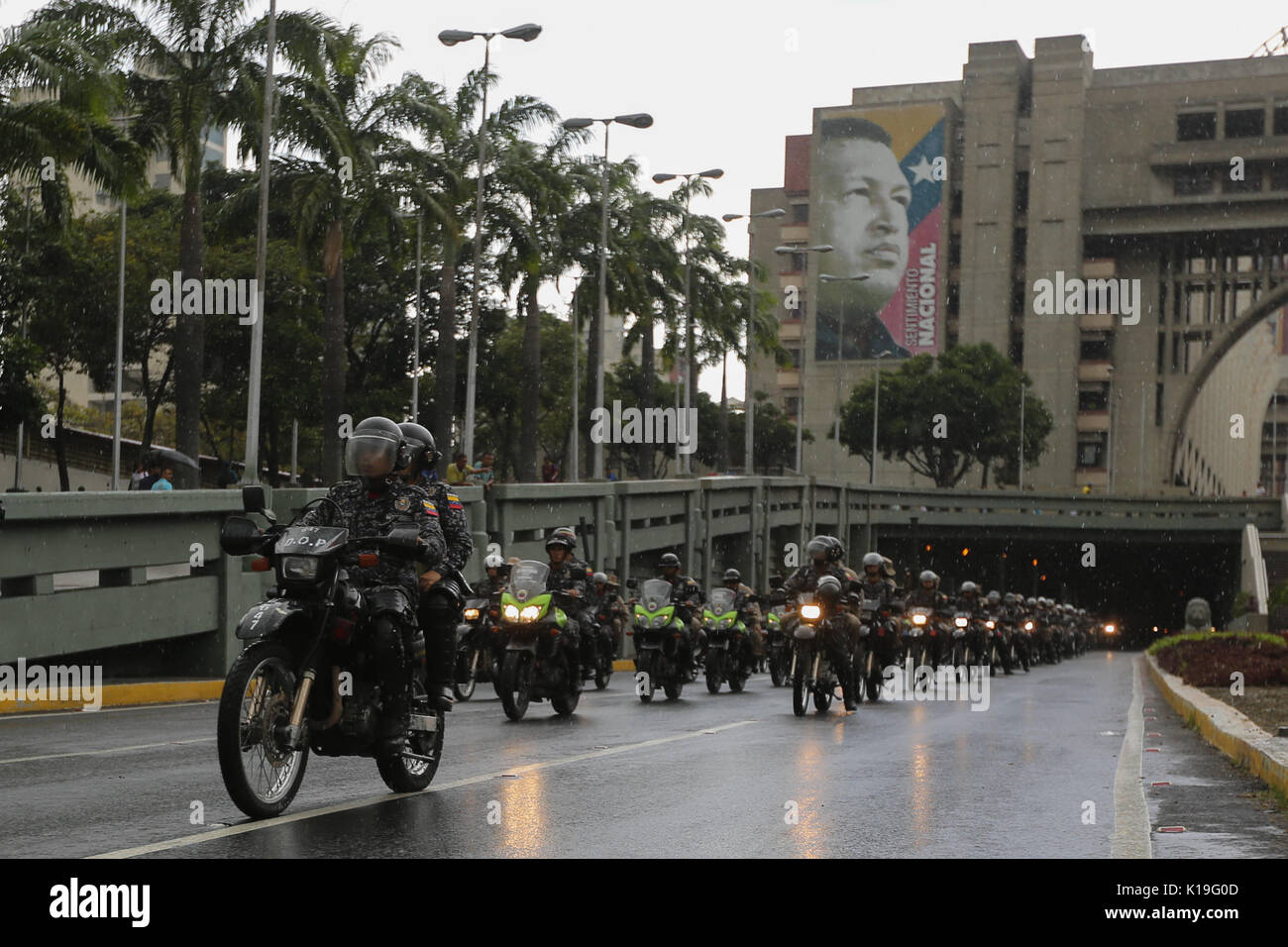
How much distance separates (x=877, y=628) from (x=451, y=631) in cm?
1108

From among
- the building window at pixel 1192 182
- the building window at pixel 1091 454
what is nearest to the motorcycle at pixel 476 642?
the building window at pixel 1091 454

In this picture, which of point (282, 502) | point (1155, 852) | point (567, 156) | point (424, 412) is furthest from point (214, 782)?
point (424, 412)

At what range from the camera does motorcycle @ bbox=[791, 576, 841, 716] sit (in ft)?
50.4

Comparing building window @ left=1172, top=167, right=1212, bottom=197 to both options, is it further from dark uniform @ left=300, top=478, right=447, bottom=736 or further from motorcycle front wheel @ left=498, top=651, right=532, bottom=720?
dark uniform @ left=300, top=478, right=447, bottom=736

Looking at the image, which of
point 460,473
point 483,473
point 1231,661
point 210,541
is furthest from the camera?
point 460,473

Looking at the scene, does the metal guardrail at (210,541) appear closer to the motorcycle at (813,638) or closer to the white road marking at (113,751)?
the white road marking at (113,751)

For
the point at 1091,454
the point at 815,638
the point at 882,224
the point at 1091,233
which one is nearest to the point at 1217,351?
the point at 1091,454

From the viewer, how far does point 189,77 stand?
34531 mm

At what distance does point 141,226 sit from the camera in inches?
2063

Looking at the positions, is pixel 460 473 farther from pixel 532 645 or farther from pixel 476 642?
pixel 532 645

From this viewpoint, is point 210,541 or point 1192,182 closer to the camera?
point 210,541

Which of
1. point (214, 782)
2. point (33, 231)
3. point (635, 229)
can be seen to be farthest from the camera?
point (635, 229)

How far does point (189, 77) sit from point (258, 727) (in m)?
30.0

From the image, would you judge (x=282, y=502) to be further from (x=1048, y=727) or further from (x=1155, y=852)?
(x=1155, y=852)
